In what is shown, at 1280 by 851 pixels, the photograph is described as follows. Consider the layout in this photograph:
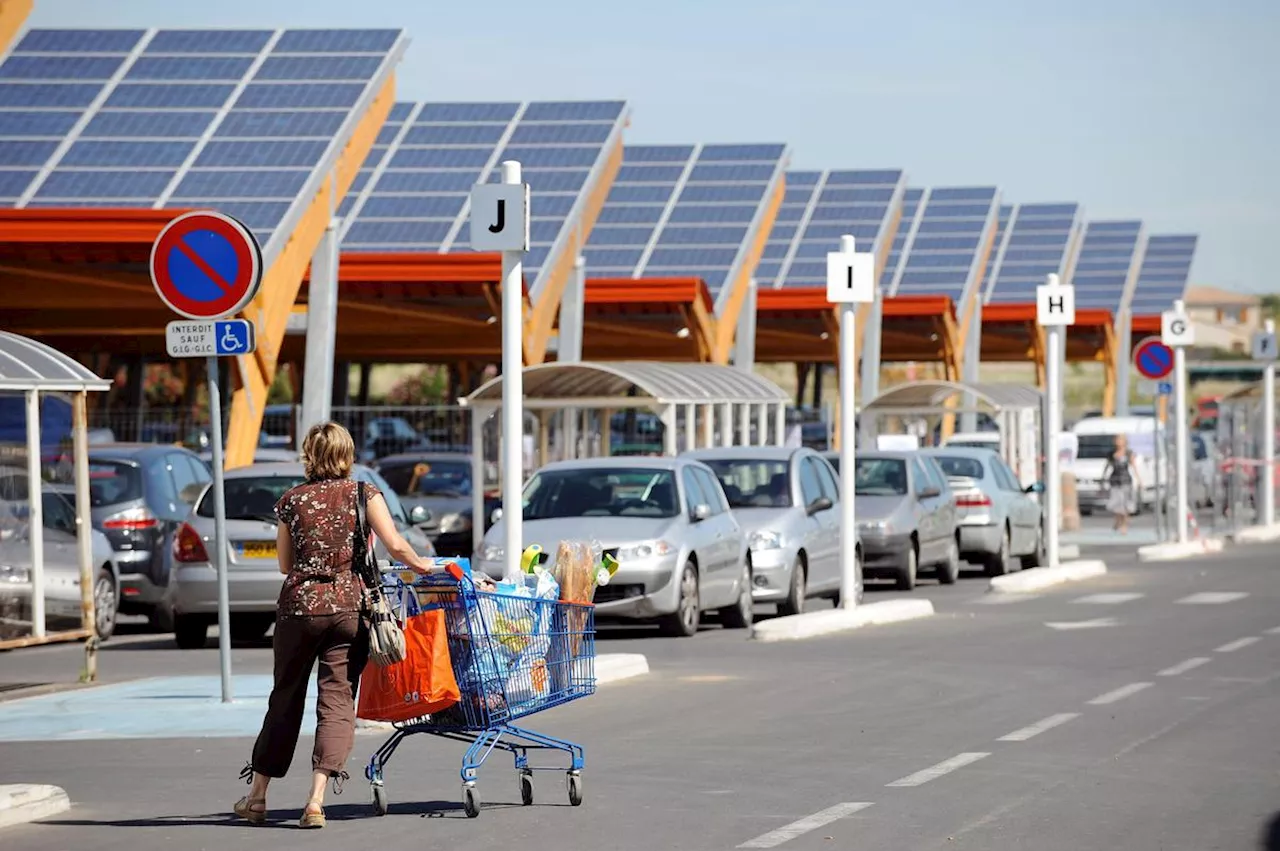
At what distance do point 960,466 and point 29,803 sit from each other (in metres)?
21.7

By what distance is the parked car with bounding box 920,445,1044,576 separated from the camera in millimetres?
29266

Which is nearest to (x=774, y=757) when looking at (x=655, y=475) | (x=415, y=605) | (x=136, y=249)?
(x=415, y=605)

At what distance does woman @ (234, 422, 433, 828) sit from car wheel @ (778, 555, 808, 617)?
12638 mm

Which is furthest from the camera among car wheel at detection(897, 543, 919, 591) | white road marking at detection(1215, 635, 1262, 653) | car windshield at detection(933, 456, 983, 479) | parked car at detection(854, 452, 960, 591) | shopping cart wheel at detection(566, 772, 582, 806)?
car windshield at detection(933, 456, 983, 479)

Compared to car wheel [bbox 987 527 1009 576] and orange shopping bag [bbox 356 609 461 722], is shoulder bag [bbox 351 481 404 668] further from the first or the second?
car wheel [bbox 987 527 1009 576]

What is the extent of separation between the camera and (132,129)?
31.5 meters

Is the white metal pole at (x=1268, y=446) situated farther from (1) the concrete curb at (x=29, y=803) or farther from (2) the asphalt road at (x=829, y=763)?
(1) the concrete curb at (x=29, y=803)

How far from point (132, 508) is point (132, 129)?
1147 centimetres

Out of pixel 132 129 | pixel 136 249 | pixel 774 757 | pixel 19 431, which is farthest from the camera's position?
pixel 132 129

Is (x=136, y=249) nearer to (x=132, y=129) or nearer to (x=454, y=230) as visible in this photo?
(x=132, y=129)

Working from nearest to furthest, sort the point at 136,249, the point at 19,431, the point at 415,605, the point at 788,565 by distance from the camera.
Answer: the point at 415,605 → the point at 19,431 → the point at 788,565 → the point at 136,249

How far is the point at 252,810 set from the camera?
9.49 m

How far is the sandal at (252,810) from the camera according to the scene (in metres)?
9.48

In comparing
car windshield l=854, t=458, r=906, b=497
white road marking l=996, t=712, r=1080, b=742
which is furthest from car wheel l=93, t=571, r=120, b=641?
car windshield l=854, t=458, r=906, b=497
